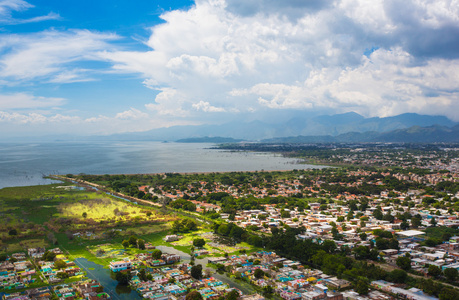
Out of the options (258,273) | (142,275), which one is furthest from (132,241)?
(258,273)

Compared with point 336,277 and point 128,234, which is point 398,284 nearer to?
point 336,277

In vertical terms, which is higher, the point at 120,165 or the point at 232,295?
the point at 120,165

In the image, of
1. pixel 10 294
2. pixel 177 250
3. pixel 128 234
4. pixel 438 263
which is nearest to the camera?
pixel 10 294

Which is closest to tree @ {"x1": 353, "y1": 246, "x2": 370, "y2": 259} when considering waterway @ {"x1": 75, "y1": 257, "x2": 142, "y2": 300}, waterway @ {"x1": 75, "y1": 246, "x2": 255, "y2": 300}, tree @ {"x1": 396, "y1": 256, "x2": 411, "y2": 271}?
tree @ {"x1": 396, "y1": 256, "x2": 411, "y2": 271}

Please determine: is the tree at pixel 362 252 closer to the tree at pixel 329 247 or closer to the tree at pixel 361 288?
the tree at pixel 329 247

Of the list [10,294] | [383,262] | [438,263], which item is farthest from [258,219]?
[10,294]

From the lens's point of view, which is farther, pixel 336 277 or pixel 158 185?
pixel 158 185

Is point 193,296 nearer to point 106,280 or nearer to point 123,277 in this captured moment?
point 123,277

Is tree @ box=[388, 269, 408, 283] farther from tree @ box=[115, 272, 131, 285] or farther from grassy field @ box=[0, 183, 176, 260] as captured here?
grassy field @ box=[0, 183, 176, 260]
